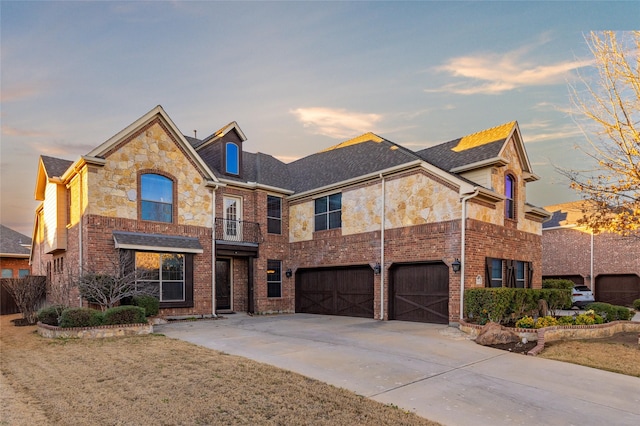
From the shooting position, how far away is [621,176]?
29.7ft

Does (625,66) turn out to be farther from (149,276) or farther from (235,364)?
(149,276)

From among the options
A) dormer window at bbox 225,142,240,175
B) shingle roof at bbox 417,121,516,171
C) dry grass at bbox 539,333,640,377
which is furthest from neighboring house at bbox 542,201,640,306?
dormer window at bbox 225,142,240,175

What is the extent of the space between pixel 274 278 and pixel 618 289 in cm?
2216

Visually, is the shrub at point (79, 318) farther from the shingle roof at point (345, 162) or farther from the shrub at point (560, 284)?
the shrub at point (560, 284)

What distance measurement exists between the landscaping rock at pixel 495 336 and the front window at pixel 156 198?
38.7 feet

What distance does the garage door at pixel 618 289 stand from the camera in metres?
24.2

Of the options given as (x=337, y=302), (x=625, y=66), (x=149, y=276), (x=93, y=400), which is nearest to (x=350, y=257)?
(x=337, y=302)

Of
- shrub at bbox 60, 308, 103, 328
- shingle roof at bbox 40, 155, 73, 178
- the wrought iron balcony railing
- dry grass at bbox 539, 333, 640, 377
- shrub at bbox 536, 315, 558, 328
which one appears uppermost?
shingle roof at bbox 40, 155, 73, 178

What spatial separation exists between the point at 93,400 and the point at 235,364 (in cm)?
256

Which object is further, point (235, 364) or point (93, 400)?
point (235, 364)

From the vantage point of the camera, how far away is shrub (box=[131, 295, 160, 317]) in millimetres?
13094

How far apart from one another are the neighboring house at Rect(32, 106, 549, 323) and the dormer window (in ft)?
0.17

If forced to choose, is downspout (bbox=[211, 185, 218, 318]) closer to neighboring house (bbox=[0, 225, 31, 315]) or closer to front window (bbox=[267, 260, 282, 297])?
front window (bbox=[267, 260, 282, 297])

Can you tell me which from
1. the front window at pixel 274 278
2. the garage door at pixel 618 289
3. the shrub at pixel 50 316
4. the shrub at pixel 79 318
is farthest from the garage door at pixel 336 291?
the garage door at pixel 618 289
